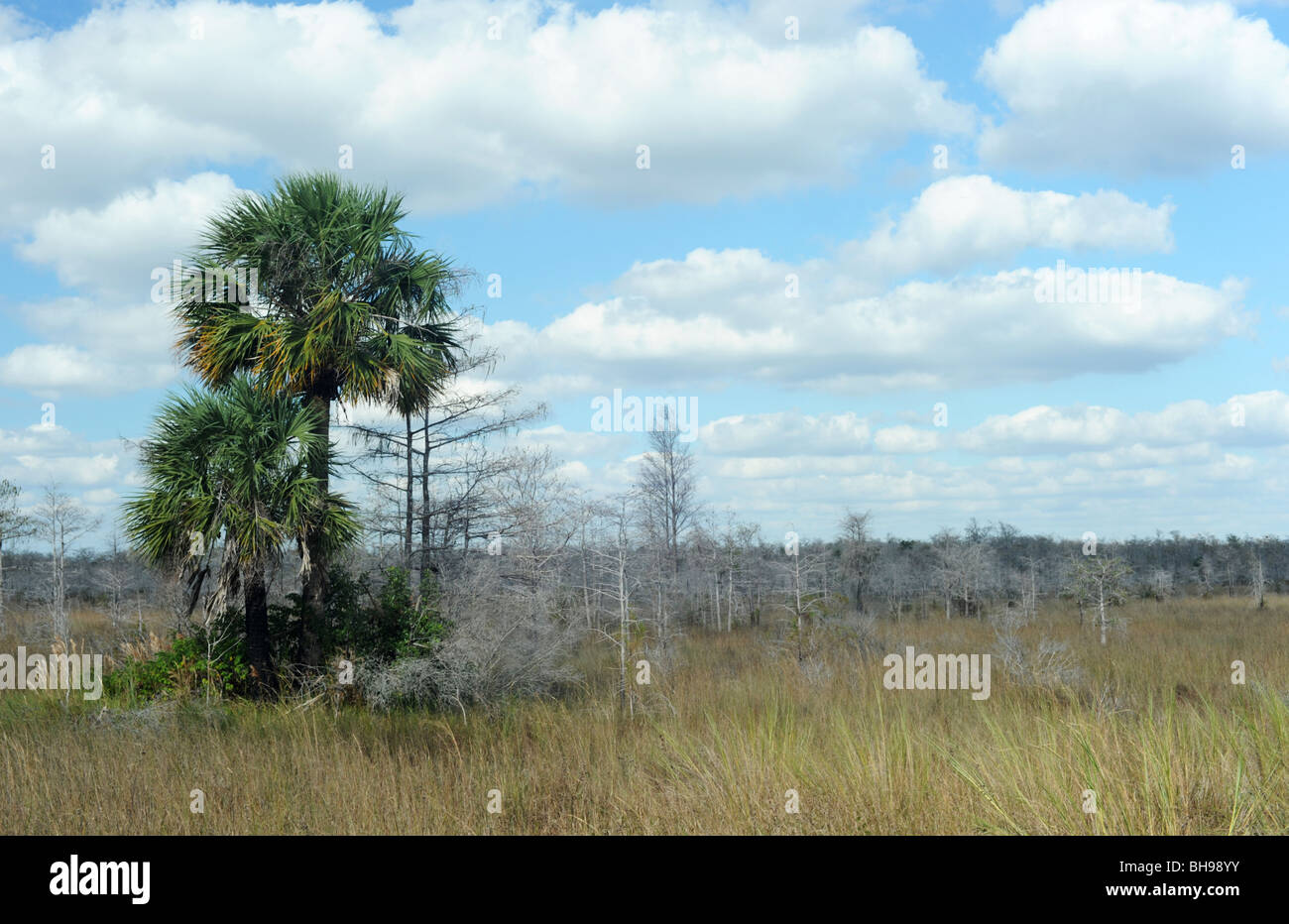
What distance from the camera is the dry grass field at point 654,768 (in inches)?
214

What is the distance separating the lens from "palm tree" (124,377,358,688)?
11.6m

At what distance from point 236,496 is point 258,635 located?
214 cm

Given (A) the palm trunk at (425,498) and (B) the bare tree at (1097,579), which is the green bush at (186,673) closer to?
(A) the palm trunk at (425,498)

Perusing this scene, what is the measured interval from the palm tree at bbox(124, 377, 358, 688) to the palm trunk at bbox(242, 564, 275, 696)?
0.05 ft

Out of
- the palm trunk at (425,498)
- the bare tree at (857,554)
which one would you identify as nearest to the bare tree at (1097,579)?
the bare tree at (857,554)

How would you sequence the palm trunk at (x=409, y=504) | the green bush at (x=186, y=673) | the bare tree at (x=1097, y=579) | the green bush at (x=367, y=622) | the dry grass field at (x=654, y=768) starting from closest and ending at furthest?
the dry grass field at (x=654, y=768) → the green bush at (x=186, y=673) → the green bush at (x=367, y=622) → the palm trunk at (x=409, y=504) → the bare tree at (x=1097, y=579)

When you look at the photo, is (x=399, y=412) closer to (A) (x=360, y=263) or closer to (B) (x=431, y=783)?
(A) (x=360, y=263)

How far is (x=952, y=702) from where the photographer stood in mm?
11367

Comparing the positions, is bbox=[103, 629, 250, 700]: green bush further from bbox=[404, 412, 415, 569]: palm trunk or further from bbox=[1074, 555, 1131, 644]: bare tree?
bbox=[1074, 555, 1131, 644]: bare tree

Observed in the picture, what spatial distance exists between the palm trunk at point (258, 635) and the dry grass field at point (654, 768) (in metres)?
1.13

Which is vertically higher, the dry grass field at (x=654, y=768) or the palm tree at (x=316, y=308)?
the palm tree at (x=316, y=308)
